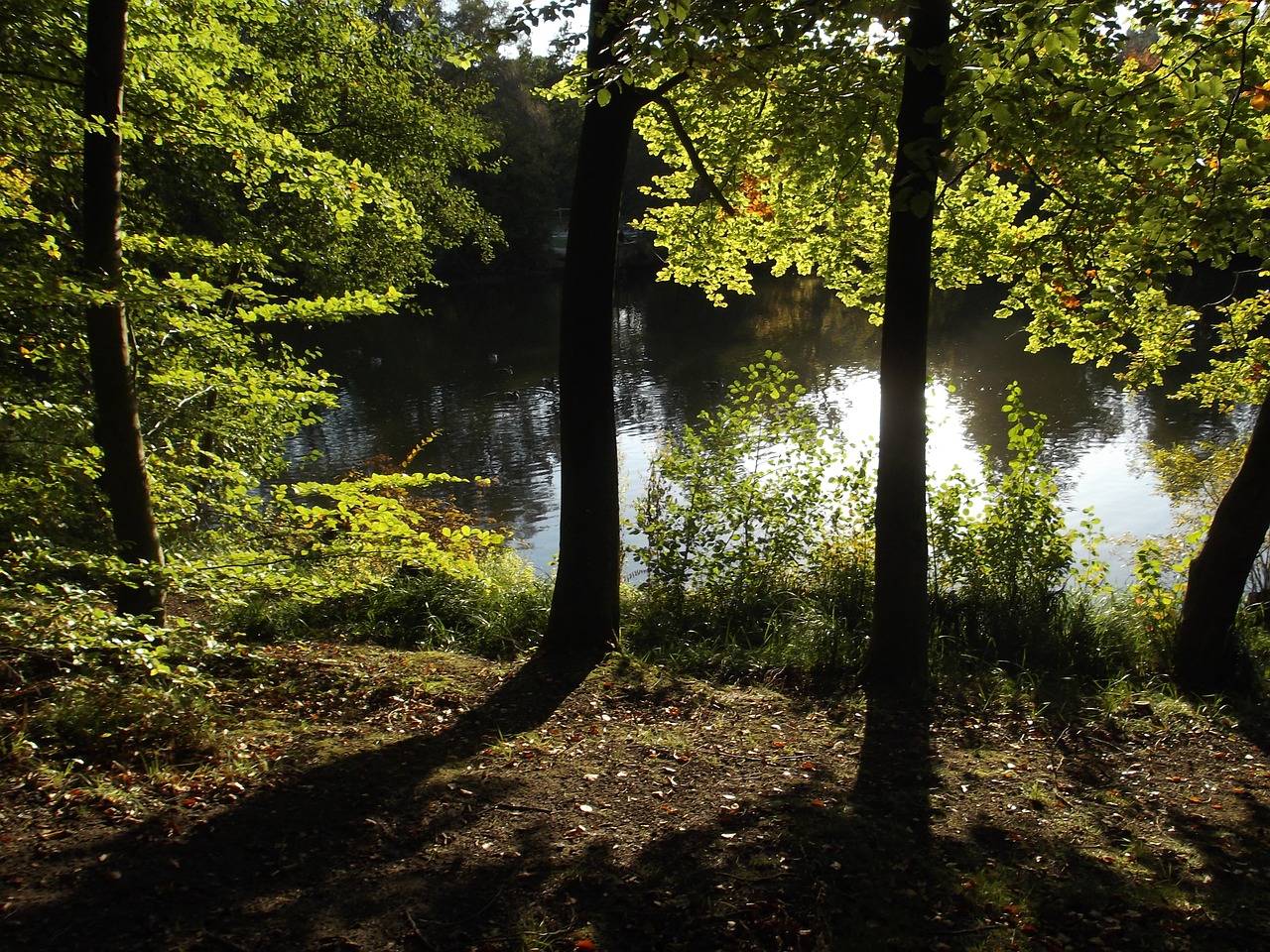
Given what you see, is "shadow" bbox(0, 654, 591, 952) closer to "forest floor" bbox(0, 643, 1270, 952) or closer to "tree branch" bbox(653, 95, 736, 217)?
"forest floor" bbox(0, 643, 1270, 952)

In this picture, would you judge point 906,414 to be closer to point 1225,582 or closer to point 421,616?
point 1225,582

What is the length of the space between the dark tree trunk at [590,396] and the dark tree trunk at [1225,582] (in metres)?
4.02

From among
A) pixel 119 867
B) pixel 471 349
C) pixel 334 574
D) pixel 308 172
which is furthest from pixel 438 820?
pixel 471 349

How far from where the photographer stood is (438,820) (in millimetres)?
3824

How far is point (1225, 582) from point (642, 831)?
14.7ft

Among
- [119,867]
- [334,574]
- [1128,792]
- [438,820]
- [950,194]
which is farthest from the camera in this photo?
[950,194]

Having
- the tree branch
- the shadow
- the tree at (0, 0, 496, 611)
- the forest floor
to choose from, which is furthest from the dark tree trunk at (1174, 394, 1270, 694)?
the tree at (0, 0, 496, 611)

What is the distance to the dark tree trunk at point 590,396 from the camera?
5.85 meters

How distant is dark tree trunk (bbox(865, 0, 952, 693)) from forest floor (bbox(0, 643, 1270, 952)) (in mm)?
482

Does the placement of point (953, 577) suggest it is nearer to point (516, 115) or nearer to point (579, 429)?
point (579, 429)

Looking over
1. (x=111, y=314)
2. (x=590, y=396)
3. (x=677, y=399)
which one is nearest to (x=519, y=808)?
(x=590, y=396)

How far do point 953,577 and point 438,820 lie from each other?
4.94 metres

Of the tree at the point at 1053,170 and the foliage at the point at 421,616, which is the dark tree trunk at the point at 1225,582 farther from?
the foliage at the point at 421,616

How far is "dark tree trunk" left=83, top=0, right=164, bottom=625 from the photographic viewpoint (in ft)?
14.8
